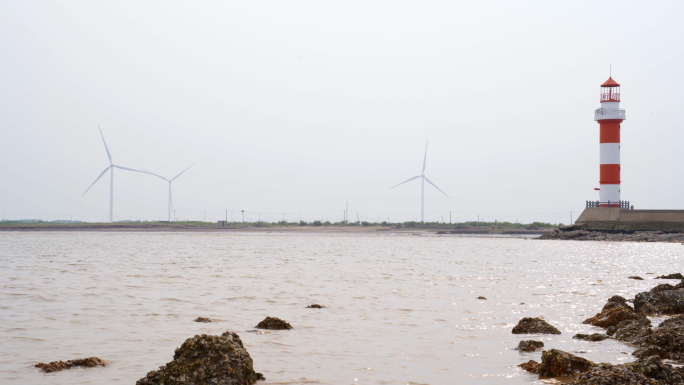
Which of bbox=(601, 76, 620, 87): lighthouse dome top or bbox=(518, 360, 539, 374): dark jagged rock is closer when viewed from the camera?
bbox=(518, 360, 539, 374): dark jagged rock

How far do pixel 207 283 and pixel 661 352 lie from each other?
14.9 m

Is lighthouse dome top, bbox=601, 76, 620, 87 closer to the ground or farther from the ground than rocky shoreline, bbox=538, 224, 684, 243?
farther from the ground

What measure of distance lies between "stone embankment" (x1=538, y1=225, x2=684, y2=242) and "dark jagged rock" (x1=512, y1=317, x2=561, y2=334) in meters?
58.9

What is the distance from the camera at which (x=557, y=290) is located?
69.1ft

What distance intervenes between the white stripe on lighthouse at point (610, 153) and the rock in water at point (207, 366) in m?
69.2

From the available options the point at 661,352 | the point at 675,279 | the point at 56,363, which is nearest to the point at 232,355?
the point at 56,363

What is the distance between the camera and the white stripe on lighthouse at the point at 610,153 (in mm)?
70625

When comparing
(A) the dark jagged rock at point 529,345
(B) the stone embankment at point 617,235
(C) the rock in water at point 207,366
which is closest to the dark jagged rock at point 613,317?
(A) the dark jagged rock at point 529,345

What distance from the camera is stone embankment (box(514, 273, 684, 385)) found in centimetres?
762

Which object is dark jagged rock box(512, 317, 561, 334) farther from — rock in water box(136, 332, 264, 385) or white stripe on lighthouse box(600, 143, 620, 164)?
white stripe on lighthouse box(600, 143, 620, 164)

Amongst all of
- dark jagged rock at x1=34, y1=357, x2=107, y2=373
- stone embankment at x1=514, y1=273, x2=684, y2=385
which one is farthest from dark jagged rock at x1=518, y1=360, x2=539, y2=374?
dark jagged rock at x1=34, y1=357, x2=107, y2=373

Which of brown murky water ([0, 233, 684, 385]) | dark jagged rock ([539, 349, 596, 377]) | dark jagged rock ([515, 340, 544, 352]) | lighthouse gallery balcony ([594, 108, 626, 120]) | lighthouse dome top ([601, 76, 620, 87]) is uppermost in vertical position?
lighthouse dome top ([601, 76, 620, 87])

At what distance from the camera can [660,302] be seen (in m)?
16.0

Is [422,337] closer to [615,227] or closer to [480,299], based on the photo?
[480,299]
